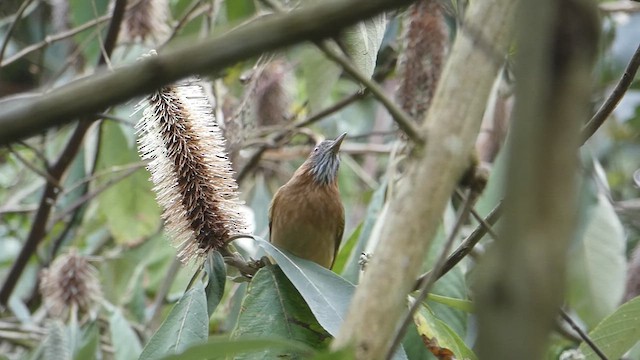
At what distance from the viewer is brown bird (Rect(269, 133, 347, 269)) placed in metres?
2.30

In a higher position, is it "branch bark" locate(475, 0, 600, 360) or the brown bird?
the brown bird

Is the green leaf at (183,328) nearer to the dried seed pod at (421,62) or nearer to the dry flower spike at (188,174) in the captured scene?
the dry flower spike at (188,174)

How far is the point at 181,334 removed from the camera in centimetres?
151

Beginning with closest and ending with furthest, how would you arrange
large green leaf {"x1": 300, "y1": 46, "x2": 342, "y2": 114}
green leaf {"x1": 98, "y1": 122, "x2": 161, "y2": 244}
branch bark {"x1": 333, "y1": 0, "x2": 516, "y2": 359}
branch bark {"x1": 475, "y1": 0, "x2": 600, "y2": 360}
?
branch bark {"x1": 475, "y1": 0, "x2": 600, "y2": 360}
branch bark {"x1": 333, "y1": 0, "x2": 516, "y2": 359}
large green leaf {"x1": 300, "y1": 46, "x2": 342, "y2": 114}
green leaf {"x1": 98, "y1": 122, "x2": 161, "y2": 244}

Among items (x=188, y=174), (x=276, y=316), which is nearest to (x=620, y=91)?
(x=276, y=316)

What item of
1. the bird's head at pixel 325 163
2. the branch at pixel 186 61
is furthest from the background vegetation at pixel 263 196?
the bird's head at pixel 325 163

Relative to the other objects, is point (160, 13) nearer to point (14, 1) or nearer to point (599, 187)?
point (14, 1)

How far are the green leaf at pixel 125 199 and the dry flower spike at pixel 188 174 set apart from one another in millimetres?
1644

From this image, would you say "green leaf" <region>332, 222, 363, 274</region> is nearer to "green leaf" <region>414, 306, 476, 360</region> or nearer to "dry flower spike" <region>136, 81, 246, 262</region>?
"dry flower spike" <region>136, 81, 246, 262</region>

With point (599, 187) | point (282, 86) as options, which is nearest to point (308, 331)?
point (599, 187)

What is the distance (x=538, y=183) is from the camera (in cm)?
61

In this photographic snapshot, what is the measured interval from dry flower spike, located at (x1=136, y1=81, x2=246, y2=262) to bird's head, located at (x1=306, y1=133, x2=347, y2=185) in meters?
0.70

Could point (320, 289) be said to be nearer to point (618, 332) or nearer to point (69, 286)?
point (618, 332)

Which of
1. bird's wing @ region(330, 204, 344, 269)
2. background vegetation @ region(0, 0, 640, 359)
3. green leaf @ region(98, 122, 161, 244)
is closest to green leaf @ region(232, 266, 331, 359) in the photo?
background vegetation @ region(0, 0, 640, 359)
